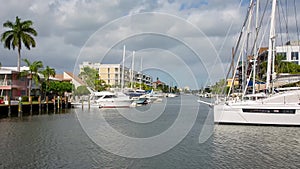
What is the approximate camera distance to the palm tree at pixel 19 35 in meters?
76.2

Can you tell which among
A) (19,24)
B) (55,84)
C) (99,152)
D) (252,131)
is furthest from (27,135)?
(55,84)

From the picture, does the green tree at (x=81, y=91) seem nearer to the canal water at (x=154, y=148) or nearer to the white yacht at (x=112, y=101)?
the white yacht at (x=112, y=101)

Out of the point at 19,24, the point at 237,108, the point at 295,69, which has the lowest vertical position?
the point at 237,108

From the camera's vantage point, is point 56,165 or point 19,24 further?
point 19,24

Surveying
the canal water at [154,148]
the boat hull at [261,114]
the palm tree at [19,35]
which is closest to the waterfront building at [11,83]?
the palm tree at [19,35]

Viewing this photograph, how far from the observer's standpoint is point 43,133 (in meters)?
36.2

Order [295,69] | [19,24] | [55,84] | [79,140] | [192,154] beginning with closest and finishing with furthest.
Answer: [192,154] < [79,140] < [19,24] < [295,69] < [55,84]

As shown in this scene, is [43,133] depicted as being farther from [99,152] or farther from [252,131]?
[252,131]

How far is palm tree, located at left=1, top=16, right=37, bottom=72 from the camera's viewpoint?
76213 mm

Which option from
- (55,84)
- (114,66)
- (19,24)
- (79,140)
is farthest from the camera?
(114,66)

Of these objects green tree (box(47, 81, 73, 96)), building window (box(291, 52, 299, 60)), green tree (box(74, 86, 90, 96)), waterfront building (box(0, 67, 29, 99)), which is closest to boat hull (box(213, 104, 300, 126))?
waterfront building (box(0, 67, 29, 99))

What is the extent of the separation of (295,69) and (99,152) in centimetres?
7273

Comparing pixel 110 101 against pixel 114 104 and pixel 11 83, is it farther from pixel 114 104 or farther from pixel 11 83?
pixel 11 83

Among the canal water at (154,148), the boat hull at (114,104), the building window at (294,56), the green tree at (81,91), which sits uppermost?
the building window at (294,56)
